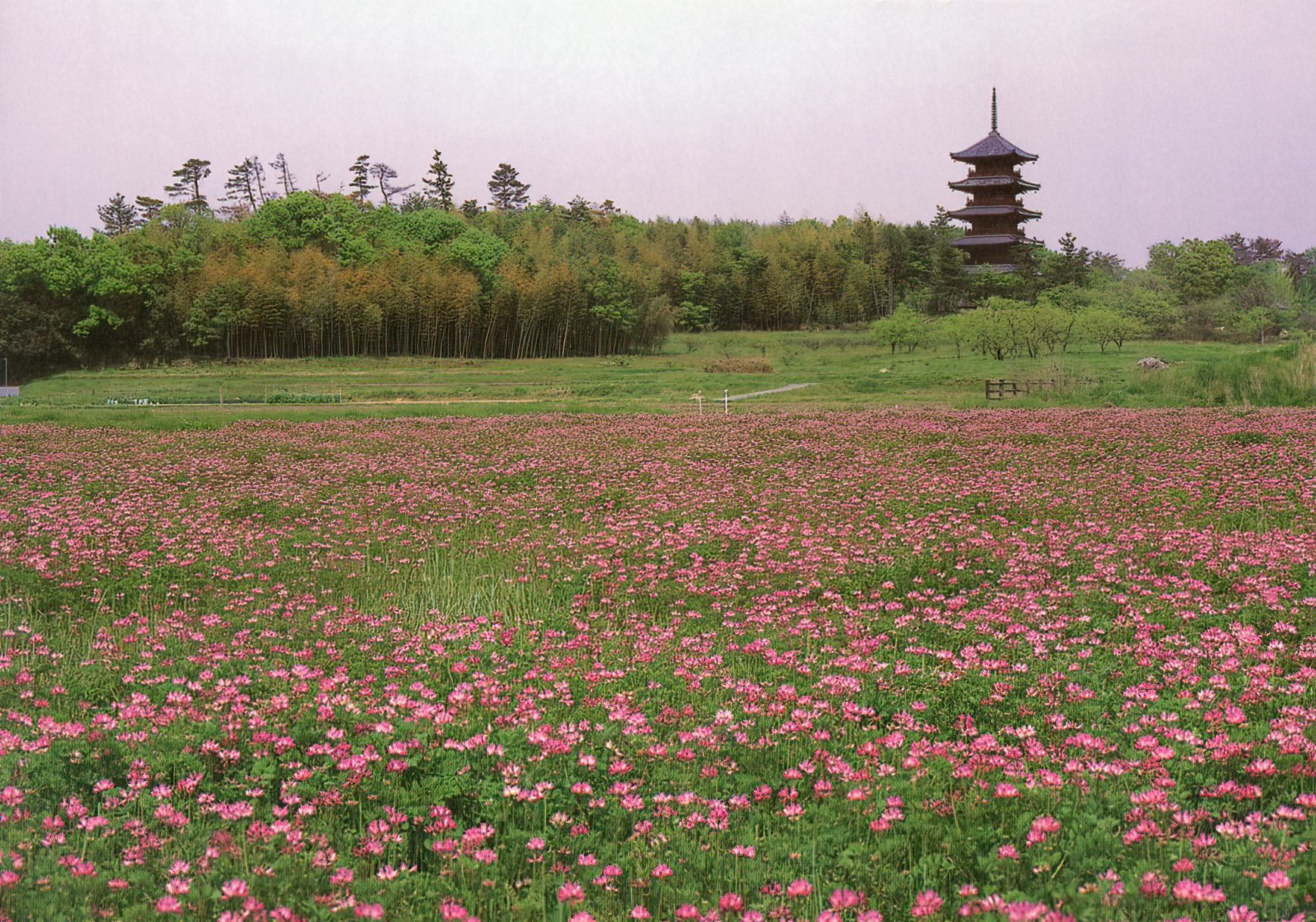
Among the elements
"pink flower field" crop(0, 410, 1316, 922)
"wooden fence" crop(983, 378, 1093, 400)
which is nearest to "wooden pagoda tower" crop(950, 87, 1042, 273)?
"wooden fence" crop(983, 378, 1093, 400)

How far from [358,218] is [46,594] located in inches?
3762

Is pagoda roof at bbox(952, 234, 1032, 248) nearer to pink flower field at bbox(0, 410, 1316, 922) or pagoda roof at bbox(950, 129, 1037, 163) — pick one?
pagoda roof at bbox(950, 129, 1037, 163)

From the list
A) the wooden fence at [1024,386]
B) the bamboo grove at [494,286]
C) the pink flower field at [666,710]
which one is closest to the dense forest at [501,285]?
the bamboo grove at [494,286]

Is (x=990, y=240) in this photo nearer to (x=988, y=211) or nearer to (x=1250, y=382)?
(x=988, y=211)

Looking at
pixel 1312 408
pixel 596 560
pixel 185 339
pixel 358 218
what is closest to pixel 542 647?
pixel 596 560

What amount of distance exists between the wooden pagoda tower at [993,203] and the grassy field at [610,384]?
17.8 meters

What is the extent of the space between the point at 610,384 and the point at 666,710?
4228cm

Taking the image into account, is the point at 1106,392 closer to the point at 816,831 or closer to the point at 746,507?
the point at 746,507

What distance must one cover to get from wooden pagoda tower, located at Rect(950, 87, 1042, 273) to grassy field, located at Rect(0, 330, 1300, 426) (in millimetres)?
17826

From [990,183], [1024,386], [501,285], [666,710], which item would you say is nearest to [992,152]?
[990,183]

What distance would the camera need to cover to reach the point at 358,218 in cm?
9694

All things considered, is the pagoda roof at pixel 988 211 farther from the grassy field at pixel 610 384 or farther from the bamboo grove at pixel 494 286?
the grassy field at pixel 610 384

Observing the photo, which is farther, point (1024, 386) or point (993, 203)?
point (993, 203)

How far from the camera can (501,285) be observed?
77562mm
